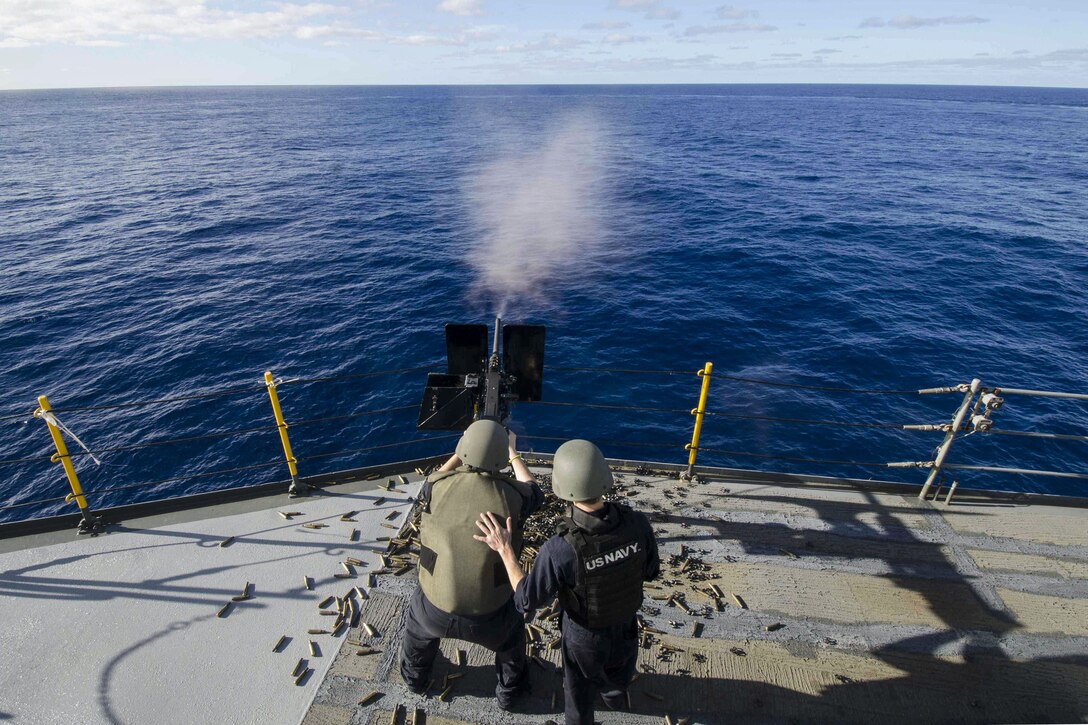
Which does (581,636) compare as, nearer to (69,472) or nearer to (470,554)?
(470,554)

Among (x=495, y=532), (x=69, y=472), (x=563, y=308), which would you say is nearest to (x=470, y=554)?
(x=495, y=532)

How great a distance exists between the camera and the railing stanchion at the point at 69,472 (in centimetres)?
611

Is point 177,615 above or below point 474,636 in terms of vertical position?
below

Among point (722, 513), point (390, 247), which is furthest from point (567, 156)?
point (722, 513)

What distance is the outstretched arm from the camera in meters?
3.94

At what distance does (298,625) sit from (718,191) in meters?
55.5

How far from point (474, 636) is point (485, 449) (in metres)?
1.49

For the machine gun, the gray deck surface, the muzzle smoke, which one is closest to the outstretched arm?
the machine gun

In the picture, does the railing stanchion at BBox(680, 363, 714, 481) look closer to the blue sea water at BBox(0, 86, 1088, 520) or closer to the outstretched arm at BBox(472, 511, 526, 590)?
the blue sea water at BBox(0, 86, 1088, 520)

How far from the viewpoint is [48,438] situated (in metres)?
19.0

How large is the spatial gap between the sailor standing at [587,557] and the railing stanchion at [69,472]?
5.42 meters

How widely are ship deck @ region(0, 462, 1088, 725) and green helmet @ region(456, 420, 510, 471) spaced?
2410 mm

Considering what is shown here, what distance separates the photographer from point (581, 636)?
4160 millimetres

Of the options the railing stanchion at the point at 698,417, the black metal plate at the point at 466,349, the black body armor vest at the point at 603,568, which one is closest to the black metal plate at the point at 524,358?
the black metal plate at the point at 466,349
